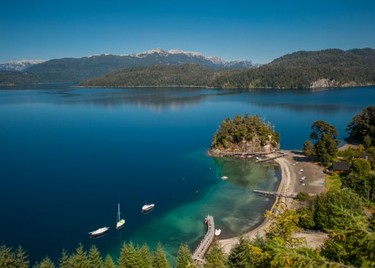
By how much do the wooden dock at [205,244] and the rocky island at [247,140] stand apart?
36.2m

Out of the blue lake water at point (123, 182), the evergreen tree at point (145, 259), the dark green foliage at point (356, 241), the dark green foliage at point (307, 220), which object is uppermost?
the dark green foliage at point (356, 241)

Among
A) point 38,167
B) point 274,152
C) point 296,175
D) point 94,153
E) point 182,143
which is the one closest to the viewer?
point 296,175

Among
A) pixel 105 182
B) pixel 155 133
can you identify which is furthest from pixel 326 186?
→ pixel 155 133

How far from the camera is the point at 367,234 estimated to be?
23.8 feet

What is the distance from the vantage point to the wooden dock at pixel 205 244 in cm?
3497

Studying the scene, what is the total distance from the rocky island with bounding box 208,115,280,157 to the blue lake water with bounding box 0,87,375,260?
17.7 ft

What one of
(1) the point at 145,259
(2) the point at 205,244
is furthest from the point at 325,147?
(1) the point at 145,259

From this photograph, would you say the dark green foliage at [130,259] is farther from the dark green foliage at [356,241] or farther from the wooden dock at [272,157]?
the wooden dock at [272,157]

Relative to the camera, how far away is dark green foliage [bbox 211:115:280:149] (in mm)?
79375

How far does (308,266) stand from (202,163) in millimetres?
67819

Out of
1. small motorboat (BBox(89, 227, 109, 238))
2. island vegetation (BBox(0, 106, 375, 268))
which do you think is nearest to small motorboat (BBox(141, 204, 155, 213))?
small motorboat (BBox(89, 227, 109, 238))

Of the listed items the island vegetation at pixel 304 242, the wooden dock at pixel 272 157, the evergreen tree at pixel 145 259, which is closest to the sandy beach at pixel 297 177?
the wooden dock at pixel 272 157

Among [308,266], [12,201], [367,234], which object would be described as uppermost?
[367,234]

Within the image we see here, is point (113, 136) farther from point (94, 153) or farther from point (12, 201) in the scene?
point (12, 201)
